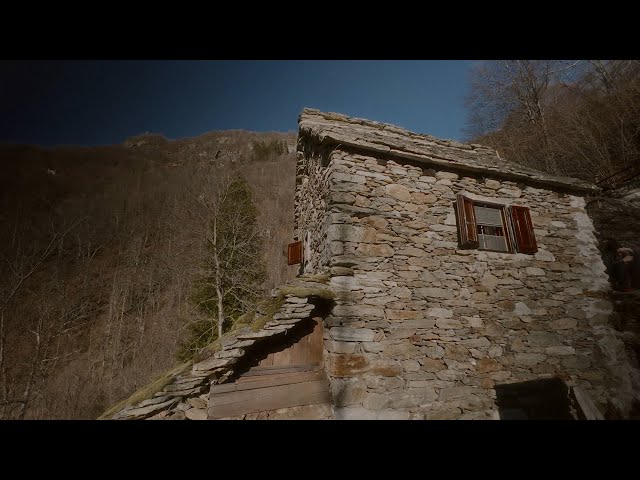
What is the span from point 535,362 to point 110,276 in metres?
22.5

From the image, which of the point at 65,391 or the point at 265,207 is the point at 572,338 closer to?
the point at 65,391

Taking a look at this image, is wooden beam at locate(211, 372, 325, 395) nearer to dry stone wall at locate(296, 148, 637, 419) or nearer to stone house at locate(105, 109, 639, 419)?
stone house at locate(105, 109, 639, 419)

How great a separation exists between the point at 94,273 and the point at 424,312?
2185 centimetres

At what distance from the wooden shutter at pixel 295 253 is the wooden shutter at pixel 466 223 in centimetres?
345

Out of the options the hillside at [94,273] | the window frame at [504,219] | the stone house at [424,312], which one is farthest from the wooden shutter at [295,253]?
the hillside at [94,273]

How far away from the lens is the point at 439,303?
4.89 m

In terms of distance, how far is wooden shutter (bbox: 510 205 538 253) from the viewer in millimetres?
5730

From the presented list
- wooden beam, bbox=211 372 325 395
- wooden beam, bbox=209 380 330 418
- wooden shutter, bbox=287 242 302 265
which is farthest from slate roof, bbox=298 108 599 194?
wooden beam, bbox=209 380 330 418

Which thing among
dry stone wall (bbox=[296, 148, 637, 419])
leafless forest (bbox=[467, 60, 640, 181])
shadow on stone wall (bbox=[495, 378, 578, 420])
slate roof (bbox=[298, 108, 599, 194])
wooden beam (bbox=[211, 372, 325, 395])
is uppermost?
leafless forest (bbox=[467, 60, 640, 181])

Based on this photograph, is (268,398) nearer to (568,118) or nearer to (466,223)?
(466,223)

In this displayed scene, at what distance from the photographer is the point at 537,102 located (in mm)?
15039

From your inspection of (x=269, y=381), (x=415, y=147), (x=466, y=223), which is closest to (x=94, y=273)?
(x=269, y=381)
